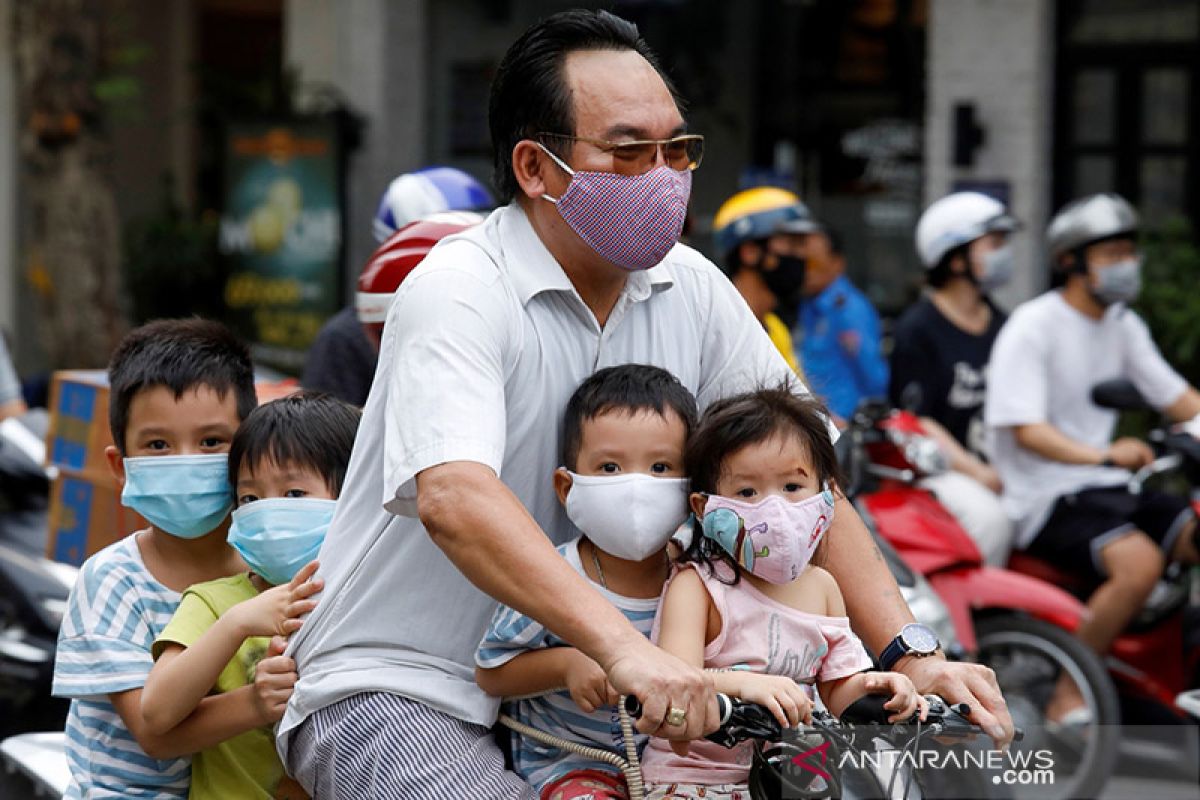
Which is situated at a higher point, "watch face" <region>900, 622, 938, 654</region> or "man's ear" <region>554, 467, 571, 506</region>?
"man's ear" <region>554, 467, 571, 506</region>

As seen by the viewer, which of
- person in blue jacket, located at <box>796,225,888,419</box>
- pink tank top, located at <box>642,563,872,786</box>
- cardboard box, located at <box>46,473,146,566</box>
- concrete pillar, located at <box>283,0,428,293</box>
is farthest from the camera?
concrete pillar, located at <box>283,0,428,293</box>

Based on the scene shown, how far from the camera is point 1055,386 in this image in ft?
21.3

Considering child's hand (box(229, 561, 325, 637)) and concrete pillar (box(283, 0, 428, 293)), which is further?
concrete pillar (box(283, 0, 428, 293))

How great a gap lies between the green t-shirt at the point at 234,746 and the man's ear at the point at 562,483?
68cm

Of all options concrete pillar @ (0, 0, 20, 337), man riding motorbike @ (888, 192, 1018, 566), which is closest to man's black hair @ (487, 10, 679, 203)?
man riding motorbike @ (888, 192, 1018, 566)

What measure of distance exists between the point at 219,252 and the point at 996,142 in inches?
254

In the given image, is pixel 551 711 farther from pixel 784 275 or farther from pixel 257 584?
pixel 784 275

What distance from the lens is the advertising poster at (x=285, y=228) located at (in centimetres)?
1378

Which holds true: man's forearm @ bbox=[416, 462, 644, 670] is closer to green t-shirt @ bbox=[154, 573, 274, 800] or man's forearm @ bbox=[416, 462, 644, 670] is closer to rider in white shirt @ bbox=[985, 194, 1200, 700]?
green t-shirt @ bbox=[154, 573, 274, 800]

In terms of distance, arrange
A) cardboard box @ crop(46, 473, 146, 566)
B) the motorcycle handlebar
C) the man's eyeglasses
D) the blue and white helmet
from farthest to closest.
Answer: the blue and white helmet < cardboard box @ crop(46, 473, 146, 566) < the man's eyeglasses < the motorcycle handlebar

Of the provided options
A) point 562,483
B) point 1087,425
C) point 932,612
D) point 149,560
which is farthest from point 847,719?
point 1087,425

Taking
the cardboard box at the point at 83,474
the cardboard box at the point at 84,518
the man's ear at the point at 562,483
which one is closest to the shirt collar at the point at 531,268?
the man's ear at the point at 562,483

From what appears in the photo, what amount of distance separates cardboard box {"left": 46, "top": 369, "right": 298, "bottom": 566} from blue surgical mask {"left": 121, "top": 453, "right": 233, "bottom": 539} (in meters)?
1.02

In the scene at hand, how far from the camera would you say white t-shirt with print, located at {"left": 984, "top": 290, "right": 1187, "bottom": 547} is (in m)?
6.38
